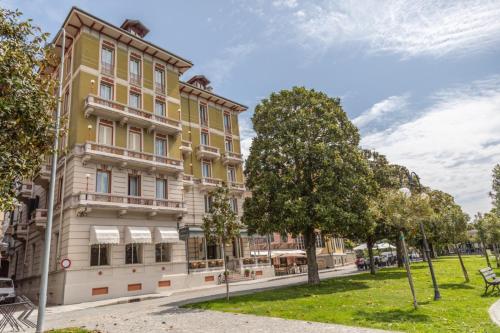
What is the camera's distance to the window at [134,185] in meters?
27.6

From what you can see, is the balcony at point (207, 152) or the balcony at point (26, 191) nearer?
the balcony at point (26, 191)

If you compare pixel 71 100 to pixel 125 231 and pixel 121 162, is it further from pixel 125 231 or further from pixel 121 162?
pixel 125 231

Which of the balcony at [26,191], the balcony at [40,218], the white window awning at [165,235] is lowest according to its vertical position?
the white window awning at [165,235]

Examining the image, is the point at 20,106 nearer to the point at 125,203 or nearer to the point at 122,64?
the point at 125,203

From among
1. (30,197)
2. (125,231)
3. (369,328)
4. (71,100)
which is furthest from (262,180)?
(30,197)

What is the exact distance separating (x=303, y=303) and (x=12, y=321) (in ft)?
38.0

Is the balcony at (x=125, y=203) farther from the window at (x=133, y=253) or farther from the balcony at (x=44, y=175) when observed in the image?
the balcony at (x=44, y=175)

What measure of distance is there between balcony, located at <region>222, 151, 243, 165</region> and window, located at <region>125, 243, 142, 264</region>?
14753 mm

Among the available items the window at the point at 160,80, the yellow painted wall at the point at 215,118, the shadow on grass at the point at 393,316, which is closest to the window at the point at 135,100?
the window at the point at 160,80

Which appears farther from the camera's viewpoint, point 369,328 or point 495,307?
point 495,307

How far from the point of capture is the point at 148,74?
3131 centimetres

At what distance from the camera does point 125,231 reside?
83.8 feet

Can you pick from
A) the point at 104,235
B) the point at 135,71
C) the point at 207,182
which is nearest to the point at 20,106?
the point at 104,235

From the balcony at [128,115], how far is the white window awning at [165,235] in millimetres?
8929
